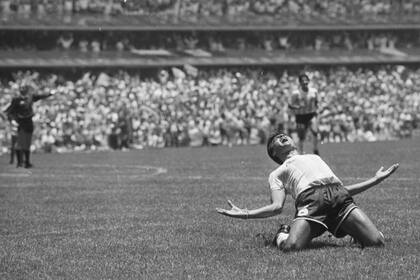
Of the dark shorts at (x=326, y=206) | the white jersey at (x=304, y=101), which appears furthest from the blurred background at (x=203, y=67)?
the dark shorts at (x=326, y=206)

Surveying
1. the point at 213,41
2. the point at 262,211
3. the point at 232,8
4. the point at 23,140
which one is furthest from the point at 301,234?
the point at 232,8

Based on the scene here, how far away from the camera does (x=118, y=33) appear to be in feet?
168

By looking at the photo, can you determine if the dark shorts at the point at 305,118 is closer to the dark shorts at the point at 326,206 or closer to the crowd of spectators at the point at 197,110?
the crowd of spectators at the point at 197,110

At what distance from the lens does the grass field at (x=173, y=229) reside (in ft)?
27.3

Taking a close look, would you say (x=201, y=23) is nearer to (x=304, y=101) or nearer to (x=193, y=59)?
(x=193, y=59)

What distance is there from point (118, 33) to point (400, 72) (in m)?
15.1

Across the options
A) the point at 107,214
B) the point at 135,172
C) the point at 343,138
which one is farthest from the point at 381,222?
the point at 343,138

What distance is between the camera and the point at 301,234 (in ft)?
30.1

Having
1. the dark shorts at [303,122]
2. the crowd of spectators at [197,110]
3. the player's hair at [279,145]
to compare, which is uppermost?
the player's hair at [279,145]

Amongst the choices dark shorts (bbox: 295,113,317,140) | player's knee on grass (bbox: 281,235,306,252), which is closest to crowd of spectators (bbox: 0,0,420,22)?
dark shorts (bbox: 295,113,317,140)

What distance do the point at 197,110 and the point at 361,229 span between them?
31.4 metres

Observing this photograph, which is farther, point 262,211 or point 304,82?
point 304,82

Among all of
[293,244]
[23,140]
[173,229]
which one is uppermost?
[293,244]

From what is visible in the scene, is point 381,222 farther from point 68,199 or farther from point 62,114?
point 62,114
